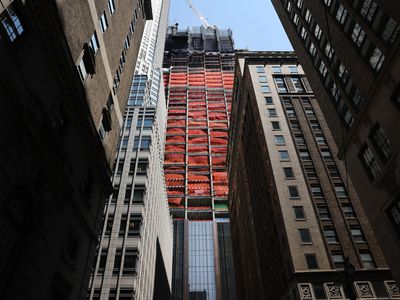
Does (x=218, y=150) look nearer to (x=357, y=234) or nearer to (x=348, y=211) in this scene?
(x=348, y=211)

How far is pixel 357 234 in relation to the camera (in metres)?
38.8

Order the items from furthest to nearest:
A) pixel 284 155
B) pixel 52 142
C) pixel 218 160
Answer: pixel 218 160 < pixel 284 155 < pixel 52 142

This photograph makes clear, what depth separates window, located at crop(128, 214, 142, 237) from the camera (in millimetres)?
47138

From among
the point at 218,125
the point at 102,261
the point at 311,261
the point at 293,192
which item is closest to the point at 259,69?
the point at 293,192

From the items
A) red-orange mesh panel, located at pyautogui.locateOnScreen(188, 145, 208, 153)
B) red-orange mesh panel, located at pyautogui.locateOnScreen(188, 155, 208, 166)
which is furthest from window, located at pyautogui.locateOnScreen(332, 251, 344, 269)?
red-orange mesh panel, located at pyautogui.locateOnScreen(188, 145, 208, 153)

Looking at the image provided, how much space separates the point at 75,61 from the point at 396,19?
730 inches

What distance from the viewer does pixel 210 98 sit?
6117 inches

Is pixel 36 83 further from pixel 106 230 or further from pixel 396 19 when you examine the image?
pixel 106 230

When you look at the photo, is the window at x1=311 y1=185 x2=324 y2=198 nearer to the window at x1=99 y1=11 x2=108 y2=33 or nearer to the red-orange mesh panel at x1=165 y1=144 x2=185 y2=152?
the window at x1=99 y1=11 x2=108 y2=33

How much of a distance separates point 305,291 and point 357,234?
1015cm

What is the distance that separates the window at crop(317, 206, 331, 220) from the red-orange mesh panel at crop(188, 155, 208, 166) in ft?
290

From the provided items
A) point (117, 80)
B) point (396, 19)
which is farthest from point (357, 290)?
point (117, 80)

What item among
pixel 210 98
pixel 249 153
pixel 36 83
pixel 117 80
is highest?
pixel 210 98

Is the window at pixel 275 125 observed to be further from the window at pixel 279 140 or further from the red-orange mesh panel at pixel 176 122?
the red-orange mesh panel at pixel 176 122
